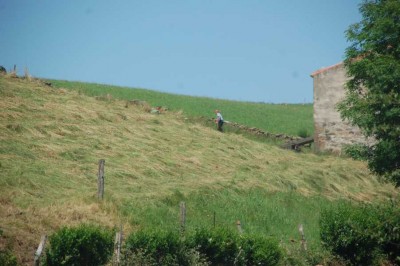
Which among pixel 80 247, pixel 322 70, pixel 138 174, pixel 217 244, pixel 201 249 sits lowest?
pixel 201 249

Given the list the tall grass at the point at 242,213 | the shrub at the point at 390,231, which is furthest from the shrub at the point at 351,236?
the tall grass at the point at 242,213

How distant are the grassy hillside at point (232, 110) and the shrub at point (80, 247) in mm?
25815

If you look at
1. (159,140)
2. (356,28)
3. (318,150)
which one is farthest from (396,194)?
(159,140)

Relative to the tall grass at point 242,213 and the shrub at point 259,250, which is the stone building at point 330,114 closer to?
the tall grass at point 242,213

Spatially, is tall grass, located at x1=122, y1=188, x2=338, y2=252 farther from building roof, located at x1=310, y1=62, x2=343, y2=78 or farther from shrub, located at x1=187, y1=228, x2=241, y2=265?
building roof, located at x1=310, y1=62, x2=343, y2=78

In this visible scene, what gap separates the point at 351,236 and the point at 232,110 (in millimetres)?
31379

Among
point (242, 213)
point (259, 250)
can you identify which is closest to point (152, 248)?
point (259, 250)

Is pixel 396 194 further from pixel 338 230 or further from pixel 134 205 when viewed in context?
pixel 134 205

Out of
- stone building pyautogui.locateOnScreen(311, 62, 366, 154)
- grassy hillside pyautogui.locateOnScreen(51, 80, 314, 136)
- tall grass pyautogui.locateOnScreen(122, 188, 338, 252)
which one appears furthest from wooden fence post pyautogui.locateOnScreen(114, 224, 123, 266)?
grassy hillside pyautogui.locateOnScreen(51, 80, 314, 136)

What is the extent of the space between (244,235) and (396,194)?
51.3ft

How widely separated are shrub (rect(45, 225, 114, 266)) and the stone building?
23304 mm

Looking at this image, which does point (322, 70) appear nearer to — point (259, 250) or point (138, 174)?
point (138, 174)

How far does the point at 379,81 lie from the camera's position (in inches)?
718

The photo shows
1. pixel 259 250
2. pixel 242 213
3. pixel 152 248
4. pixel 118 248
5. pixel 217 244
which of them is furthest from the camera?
pixel 242 213
